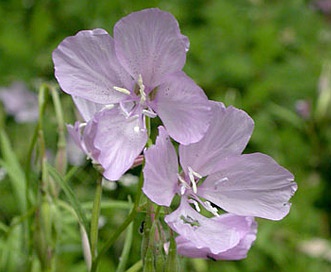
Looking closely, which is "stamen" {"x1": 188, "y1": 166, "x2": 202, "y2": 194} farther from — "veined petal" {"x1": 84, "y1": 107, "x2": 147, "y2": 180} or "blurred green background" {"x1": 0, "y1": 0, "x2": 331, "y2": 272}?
"blurred green background" {"x1": 0, "y1": 0, "x2": 331, "y2": 272}

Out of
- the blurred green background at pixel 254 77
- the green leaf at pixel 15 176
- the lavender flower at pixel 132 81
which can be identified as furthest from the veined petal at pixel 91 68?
the blurred green background at pixel 254 77

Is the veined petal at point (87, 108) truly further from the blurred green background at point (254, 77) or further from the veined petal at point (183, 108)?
the blurred green background at point (254, 77)

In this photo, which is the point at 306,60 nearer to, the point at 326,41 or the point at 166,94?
the point at 326,41

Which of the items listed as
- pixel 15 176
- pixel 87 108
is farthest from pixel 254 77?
pixel 87 108

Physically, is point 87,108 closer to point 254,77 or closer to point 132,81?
point 132,81

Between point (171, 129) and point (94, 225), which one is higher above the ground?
point (171, 129)

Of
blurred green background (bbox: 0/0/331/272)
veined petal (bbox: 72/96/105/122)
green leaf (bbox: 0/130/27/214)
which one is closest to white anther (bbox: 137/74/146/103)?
veined petal (bbox: 72/96/105/122)
